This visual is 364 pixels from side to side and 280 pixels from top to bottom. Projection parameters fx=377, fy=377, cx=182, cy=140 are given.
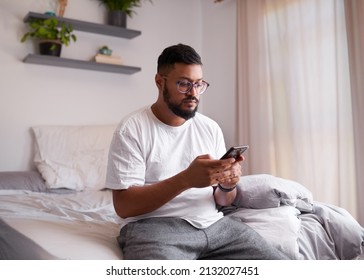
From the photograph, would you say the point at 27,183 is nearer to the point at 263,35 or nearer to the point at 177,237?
the point at 177,237

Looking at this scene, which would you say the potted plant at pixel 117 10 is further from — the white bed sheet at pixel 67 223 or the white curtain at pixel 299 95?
the white bed sheet at pixel 67 223

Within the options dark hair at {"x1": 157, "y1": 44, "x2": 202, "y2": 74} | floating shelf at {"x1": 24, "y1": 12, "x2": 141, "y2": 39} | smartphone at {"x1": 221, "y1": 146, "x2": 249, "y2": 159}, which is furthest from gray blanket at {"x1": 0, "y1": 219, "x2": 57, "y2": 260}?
floating shelf at {"x1": 24, "y1": 12, "x2": 141, "y2": 39}

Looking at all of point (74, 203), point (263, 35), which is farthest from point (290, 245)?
point (263, 35)

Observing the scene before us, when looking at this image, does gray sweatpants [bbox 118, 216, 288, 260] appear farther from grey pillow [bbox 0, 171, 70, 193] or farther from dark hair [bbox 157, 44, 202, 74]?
grey pillow [bbox 0, 171, 70, 193]

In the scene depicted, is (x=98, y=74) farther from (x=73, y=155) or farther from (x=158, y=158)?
(x=158, y=158)

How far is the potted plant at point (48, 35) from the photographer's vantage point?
107 inches

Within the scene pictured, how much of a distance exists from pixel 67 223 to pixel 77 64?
1.88 meters

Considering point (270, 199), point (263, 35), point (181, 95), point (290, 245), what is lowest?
point (290, 245)

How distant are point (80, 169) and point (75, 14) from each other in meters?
1.30

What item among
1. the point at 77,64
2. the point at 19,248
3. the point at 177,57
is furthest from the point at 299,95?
the point at 19,248

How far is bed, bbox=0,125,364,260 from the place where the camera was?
1.08 meters

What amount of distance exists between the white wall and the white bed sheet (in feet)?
2.83

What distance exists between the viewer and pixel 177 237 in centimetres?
107

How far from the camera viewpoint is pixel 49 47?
2.75 metres
